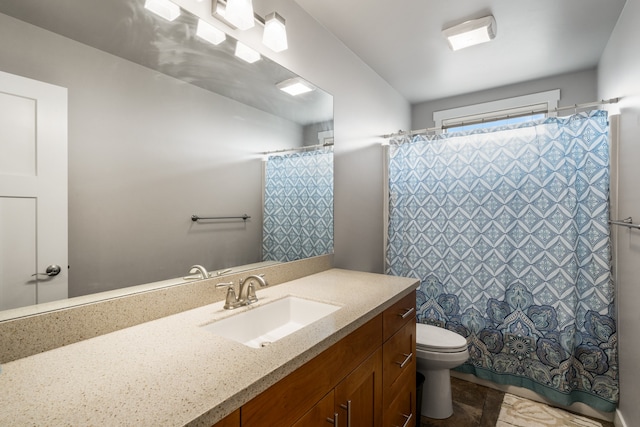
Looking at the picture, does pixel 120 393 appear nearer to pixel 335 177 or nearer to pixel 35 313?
pixel 35 313

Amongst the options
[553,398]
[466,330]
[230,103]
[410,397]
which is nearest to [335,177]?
[230,103]

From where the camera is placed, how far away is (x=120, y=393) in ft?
2.17

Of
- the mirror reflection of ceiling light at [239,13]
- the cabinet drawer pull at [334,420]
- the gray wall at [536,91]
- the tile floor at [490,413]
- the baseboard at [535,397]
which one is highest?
the gray wall at [536,91]

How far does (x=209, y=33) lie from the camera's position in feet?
4.41

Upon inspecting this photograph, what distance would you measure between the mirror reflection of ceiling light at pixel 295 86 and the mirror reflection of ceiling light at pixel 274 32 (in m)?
0.22

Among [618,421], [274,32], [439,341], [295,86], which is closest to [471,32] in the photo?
[295,86]

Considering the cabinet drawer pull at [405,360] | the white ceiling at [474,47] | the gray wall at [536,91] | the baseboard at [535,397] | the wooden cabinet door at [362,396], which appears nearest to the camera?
the wooden cabinet door at [362,396]

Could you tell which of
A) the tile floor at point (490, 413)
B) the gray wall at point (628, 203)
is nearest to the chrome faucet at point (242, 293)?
the tile floor at point (490, 413)

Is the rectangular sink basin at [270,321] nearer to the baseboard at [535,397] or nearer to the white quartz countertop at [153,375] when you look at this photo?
the white quartz countertop at [153,375]

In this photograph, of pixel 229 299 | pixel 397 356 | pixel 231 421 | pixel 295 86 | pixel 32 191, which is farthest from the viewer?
pixel 295 86

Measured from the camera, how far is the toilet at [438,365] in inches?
74.3

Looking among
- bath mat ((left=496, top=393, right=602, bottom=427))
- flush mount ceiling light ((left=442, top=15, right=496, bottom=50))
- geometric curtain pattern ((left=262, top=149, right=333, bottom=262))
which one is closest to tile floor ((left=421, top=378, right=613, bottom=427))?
bath mat ((left=496, top=393, right=602, bottom=427))

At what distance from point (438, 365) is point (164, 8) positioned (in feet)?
7.36

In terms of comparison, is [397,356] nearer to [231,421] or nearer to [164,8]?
[231,421]
